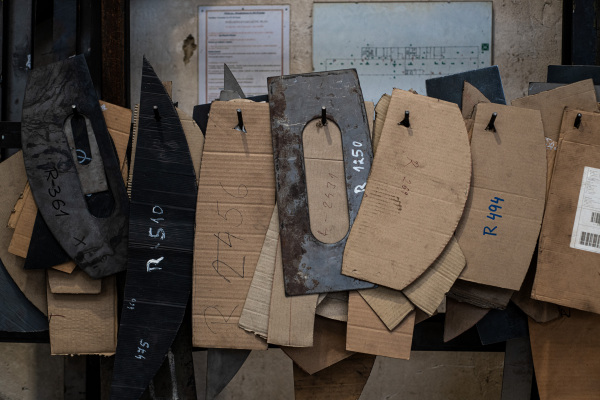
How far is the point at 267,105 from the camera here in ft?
3.85

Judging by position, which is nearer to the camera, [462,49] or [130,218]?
[130,218]

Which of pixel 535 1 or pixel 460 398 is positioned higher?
pixel 535 1

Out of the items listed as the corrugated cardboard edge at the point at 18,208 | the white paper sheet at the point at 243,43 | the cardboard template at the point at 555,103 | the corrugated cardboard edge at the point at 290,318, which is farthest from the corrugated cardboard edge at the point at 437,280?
the white paper sheet at the point at 243,43

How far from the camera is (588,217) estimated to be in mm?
1153

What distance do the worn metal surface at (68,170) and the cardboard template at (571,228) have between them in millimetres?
982

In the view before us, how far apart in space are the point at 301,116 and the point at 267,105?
0.09 meters

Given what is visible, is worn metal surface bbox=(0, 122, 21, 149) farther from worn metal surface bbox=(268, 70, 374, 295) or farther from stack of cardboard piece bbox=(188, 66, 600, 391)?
worn metal surface bbox=(268, 70, 374, 295)

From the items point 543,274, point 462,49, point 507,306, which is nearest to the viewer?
point 543,274

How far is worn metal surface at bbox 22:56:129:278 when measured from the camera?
116 centimetres

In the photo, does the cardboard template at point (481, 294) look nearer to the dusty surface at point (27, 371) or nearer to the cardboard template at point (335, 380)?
the cardboard template at point (335, 380)

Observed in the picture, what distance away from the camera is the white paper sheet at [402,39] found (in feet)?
7.60

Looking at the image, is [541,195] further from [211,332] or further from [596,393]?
[211,332]

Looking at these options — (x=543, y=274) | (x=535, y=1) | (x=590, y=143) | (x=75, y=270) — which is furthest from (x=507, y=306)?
(x=535, y=1)

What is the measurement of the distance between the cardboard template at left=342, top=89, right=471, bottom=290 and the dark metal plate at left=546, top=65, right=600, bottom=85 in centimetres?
35
